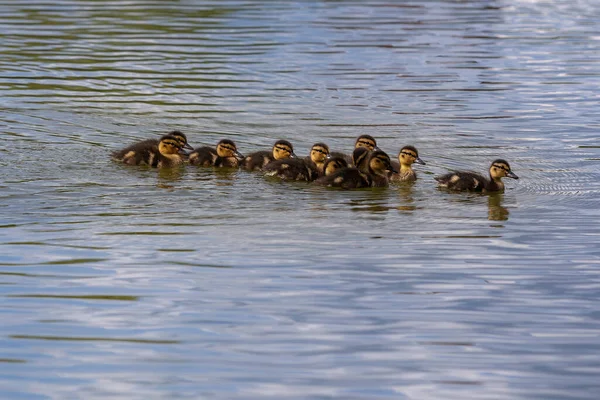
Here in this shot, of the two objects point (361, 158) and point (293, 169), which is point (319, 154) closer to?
point (361, 158)

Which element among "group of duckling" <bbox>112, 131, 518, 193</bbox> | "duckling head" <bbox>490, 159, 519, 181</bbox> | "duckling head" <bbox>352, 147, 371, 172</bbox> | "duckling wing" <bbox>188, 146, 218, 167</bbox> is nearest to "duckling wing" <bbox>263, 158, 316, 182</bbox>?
"group of duckling" <bbox>112, 131, 518, 193</bbox>

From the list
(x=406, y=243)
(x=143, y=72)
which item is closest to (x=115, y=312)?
(x=406, y=243)

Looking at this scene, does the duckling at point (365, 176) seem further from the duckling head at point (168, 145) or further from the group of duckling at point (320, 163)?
the duckling head at point (168, 145)

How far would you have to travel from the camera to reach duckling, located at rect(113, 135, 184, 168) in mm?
8719

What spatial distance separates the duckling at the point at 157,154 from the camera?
8719 mm

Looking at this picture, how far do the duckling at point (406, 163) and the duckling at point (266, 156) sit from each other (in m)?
0.71

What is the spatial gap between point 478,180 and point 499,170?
6.0 inches

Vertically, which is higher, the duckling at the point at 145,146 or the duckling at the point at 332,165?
the duckling at the point at 145,146

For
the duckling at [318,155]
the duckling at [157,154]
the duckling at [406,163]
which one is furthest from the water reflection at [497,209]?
the duckling at [157,154]

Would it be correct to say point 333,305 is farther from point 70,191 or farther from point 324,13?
point 324,13

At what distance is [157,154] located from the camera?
883cm

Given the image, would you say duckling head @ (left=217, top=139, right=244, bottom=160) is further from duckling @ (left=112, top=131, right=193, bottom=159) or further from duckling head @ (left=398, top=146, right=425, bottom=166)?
duckling head @ (left=398, top=146, right=425, bottom=166)

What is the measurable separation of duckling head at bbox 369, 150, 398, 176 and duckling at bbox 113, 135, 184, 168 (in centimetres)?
138

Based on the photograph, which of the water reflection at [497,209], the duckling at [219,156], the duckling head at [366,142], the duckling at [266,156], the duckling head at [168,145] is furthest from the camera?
the duckling head at [366,142]
